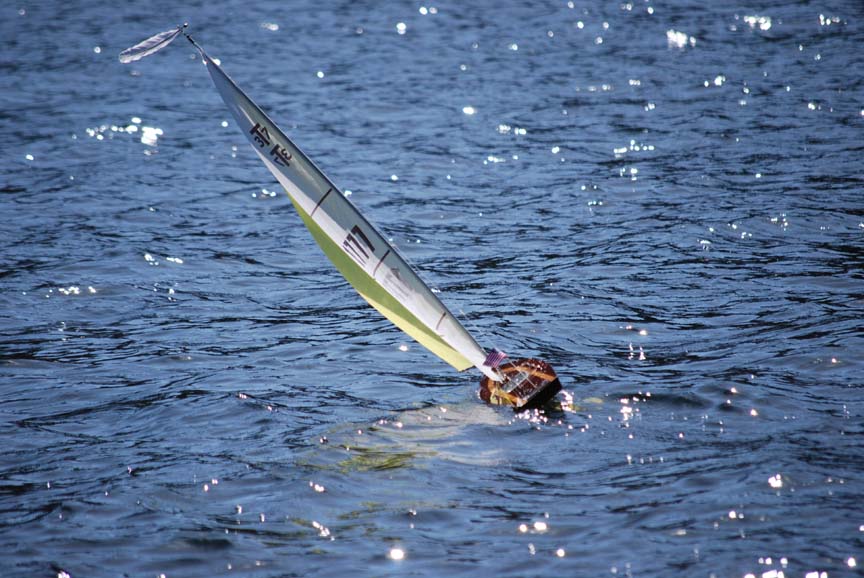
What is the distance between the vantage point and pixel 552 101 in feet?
139

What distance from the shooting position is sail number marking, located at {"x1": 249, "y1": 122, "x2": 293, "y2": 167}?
1698cm

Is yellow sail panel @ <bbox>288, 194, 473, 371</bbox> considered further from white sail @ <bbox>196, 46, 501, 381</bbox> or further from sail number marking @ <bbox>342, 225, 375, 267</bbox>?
sail number marking @ <bbox>342, 225, 375, 267</bbox>

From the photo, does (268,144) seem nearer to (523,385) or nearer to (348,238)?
(348,238)

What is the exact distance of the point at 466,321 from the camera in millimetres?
22516

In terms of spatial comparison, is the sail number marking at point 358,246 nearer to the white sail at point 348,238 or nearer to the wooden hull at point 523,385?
the white sail at point 348,238

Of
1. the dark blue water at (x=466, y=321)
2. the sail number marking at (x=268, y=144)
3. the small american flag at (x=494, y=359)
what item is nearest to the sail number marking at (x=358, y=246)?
the sail number marking at (x=268, y=144)

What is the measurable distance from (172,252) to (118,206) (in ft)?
15.8

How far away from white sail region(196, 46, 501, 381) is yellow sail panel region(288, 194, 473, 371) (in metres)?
0.02

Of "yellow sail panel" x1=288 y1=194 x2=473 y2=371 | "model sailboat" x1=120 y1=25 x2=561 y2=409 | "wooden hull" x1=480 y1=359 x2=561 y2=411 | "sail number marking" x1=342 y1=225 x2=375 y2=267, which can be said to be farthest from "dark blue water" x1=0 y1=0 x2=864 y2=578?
"sail number marking" x1=342 y1=225 x2=375 y2=267

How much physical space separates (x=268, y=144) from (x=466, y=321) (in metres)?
6.83

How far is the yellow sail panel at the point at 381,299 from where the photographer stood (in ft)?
57.0

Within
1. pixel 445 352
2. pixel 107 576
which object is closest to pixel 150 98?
pixel 445 352

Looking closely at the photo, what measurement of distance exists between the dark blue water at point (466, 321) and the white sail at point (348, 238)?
1.46m

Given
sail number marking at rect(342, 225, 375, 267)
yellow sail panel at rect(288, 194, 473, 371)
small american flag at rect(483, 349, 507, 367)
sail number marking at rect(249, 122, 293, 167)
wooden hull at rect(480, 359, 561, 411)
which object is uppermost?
sail number marking at rect(249, 122, 293, 167)
